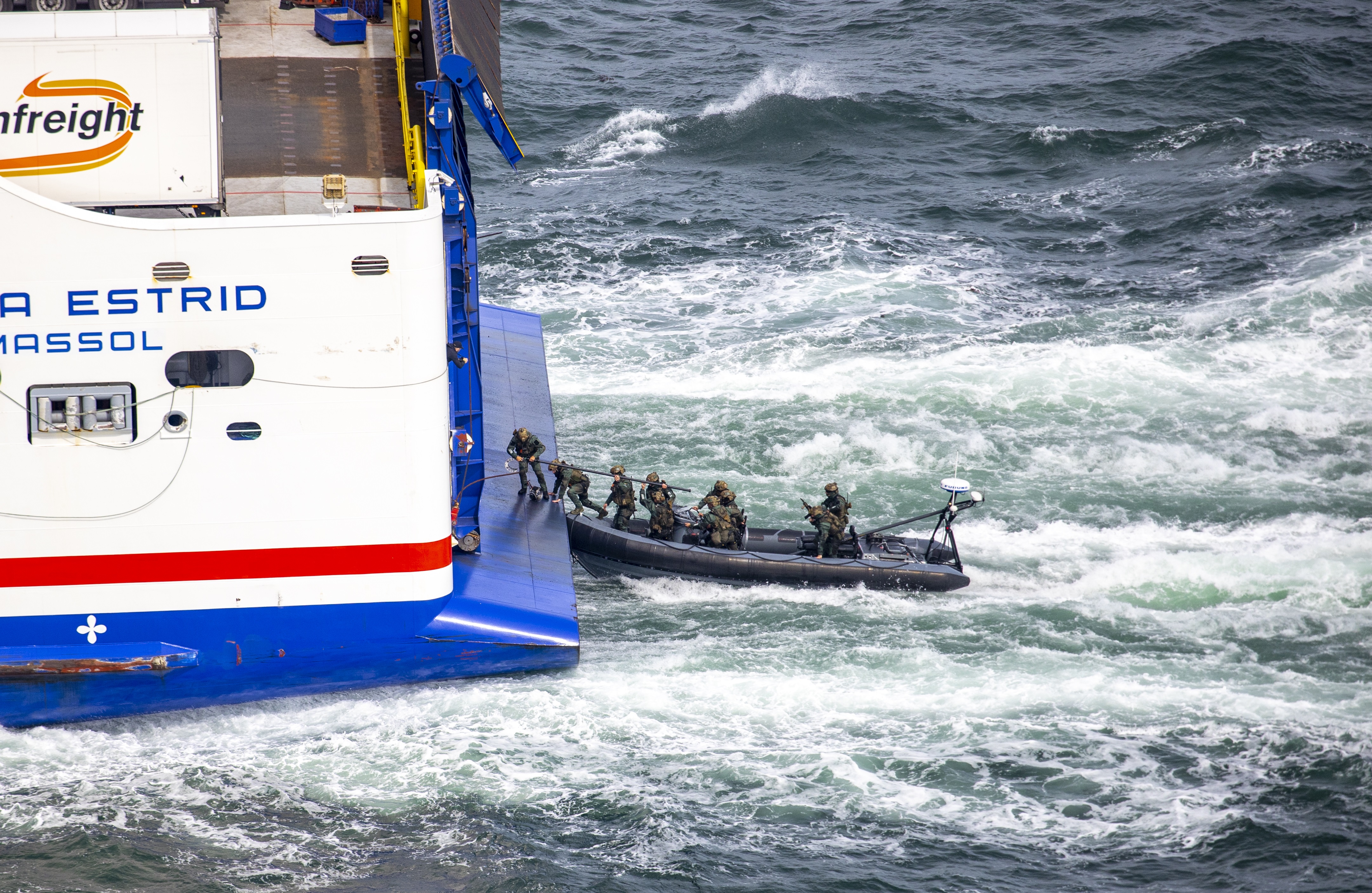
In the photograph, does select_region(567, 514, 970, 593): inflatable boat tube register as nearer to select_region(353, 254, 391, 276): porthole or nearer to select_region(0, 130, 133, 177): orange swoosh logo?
select_region(353, 254, 391, 276): porthole

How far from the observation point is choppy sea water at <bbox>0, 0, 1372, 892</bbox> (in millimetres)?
13305

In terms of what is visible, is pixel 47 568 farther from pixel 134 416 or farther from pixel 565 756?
pixel 565 756

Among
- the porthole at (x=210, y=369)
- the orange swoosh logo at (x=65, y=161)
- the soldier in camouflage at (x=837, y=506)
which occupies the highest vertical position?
the orange swoosh logo at (x=65, y=161)

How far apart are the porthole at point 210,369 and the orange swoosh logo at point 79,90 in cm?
294

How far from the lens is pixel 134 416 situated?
13.6 metres

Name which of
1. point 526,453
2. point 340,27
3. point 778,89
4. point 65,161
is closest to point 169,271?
point 65,161

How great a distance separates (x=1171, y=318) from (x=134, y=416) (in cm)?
2154

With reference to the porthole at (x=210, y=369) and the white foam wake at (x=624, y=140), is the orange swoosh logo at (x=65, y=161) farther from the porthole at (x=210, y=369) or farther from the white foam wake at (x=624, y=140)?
the white foam wake at (x=624, y=140)

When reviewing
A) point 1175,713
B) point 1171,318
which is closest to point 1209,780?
point 1175,713

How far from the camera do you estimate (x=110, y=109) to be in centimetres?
1390

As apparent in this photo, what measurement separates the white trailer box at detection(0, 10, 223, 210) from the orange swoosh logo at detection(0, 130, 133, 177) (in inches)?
0.4

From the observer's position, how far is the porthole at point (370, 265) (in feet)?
44.7

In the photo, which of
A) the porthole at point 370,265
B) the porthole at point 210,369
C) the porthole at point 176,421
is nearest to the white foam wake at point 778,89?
the porthole at point 370,265

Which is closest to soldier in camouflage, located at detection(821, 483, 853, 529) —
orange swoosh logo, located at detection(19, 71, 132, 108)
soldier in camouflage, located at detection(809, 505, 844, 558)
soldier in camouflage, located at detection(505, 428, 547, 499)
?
soldier in camouflage, located at detection(809, 505, 844, 558)
